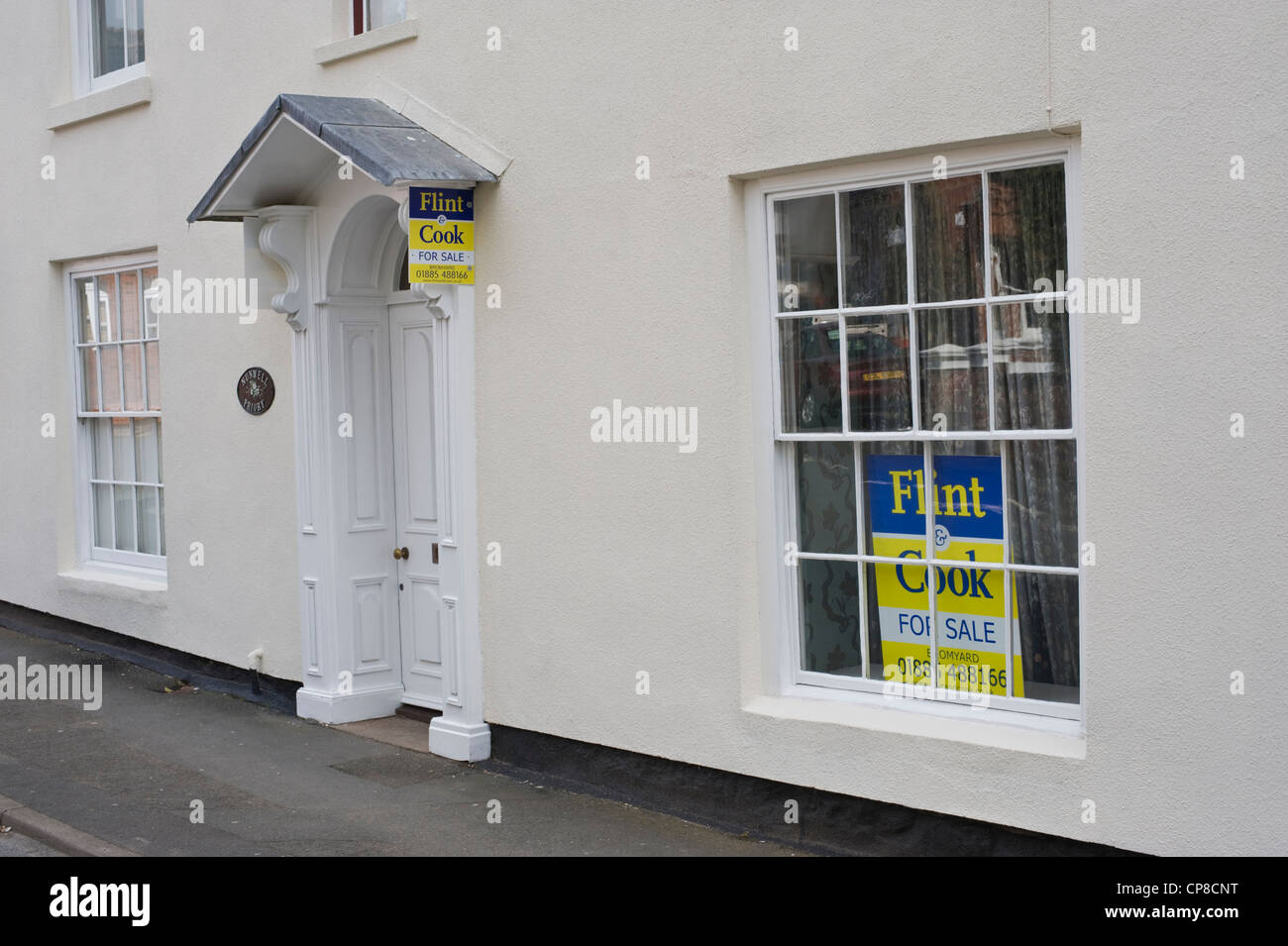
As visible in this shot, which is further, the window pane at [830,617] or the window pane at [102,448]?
the window pane at [102,448]

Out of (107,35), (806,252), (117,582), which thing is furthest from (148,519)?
(806,252)

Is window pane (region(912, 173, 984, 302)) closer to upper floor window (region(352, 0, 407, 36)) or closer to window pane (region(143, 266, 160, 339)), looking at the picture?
upper floor window (region(352, 0, 407, 36))

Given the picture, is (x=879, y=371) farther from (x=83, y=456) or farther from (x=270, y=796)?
(x=83, y=456)

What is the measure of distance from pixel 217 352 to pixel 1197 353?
265 inches

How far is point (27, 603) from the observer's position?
38.2 feet

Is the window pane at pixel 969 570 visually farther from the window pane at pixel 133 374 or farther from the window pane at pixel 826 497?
the window pane at pixel 133 374

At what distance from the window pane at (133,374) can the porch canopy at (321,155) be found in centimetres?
244

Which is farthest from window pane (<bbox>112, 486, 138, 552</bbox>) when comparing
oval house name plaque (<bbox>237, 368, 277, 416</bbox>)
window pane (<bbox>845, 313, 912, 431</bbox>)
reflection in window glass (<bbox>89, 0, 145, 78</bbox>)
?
window pane (<bbox>845, 313, 912, 431</bbox>)

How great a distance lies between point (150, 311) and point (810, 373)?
241 inches

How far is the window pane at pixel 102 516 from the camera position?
11.0 m

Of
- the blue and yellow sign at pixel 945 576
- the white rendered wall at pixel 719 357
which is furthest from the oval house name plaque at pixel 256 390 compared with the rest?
the blue and yellow sign at pixel 945 576

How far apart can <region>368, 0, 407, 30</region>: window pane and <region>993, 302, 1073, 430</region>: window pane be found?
4.66 metres

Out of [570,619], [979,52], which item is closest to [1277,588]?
[979,52]

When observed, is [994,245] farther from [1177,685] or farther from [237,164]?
[237,164]
